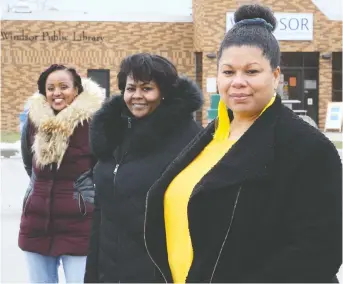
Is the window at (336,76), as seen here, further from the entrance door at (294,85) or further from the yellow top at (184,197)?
the yellow top at (184,197)

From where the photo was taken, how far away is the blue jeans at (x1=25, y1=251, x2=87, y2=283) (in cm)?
378

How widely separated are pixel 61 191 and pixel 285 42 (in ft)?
70.4

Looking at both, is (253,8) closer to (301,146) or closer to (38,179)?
(301,146)

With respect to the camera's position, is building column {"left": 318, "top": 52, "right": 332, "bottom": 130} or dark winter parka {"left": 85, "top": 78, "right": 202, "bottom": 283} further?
building column {"left": 318, "top": 52, "right": 332, "bottom": 130}

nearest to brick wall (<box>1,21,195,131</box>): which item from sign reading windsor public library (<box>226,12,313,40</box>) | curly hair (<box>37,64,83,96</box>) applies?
sign reading windsor public library (<box>226,12,313,40</box>)

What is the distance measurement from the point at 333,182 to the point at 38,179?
232 cm

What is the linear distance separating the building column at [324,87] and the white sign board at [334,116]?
→ 32.7 inches

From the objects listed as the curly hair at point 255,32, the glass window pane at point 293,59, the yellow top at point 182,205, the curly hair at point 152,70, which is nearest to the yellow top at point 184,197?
the yellow top at point 182,205

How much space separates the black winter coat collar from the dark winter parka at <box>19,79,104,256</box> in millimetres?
548

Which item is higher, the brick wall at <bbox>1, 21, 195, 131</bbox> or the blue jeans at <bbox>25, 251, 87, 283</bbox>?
the brick wall at <bbox>1, 21, 195, 131</bbox>

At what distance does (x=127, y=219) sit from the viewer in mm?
2980

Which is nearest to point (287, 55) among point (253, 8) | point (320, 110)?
point (320, 110)

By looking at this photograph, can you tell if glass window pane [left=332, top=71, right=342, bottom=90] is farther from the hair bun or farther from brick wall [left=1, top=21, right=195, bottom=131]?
the hair bun

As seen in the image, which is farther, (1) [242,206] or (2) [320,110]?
(2) [320,110]
